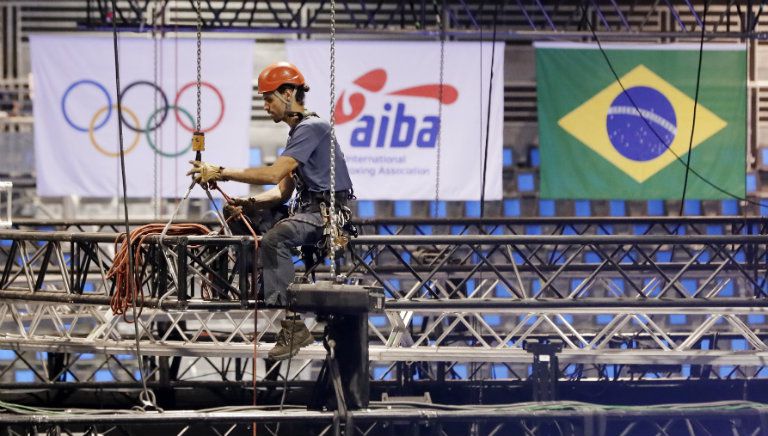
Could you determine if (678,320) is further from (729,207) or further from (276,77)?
(276,77)

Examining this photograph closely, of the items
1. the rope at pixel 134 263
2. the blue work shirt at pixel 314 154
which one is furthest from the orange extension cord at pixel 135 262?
the blue work shirt at pixel 314 154

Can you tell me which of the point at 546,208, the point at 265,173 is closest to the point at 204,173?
the point at 265,173

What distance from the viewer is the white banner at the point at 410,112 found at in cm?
1988

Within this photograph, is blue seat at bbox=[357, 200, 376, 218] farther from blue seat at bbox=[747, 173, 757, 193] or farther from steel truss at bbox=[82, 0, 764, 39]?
blue seat at bbox=[747, 173, 757, 193]

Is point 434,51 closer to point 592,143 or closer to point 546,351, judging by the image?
point 592,143

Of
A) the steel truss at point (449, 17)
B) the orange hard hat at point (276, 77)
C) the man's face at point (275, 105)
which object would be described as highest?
the steel truss at point (449, 17)

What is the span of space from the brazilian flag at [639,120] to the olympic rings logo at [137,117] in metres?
5.65

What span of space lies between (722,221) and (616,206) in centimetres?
484

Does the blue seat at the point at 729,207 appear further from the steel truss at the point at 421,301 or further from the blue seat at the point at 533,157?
the blue seat at the point at 533,157

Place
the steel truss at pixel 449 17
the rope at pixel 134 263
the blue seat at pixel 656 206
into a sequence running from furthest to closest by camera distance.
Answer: the blue seat at pixel 656 206 → the steel truss at pixel 449 17 → the rope at pixel 134 263

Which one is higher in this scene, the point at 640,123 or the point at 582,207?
the point at 640,123

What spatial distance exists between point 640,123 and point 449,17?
3.78 metres

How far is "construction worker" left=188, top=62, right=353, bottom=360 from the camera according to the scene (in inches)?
377

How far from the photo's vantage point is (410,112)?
66.1 ft
